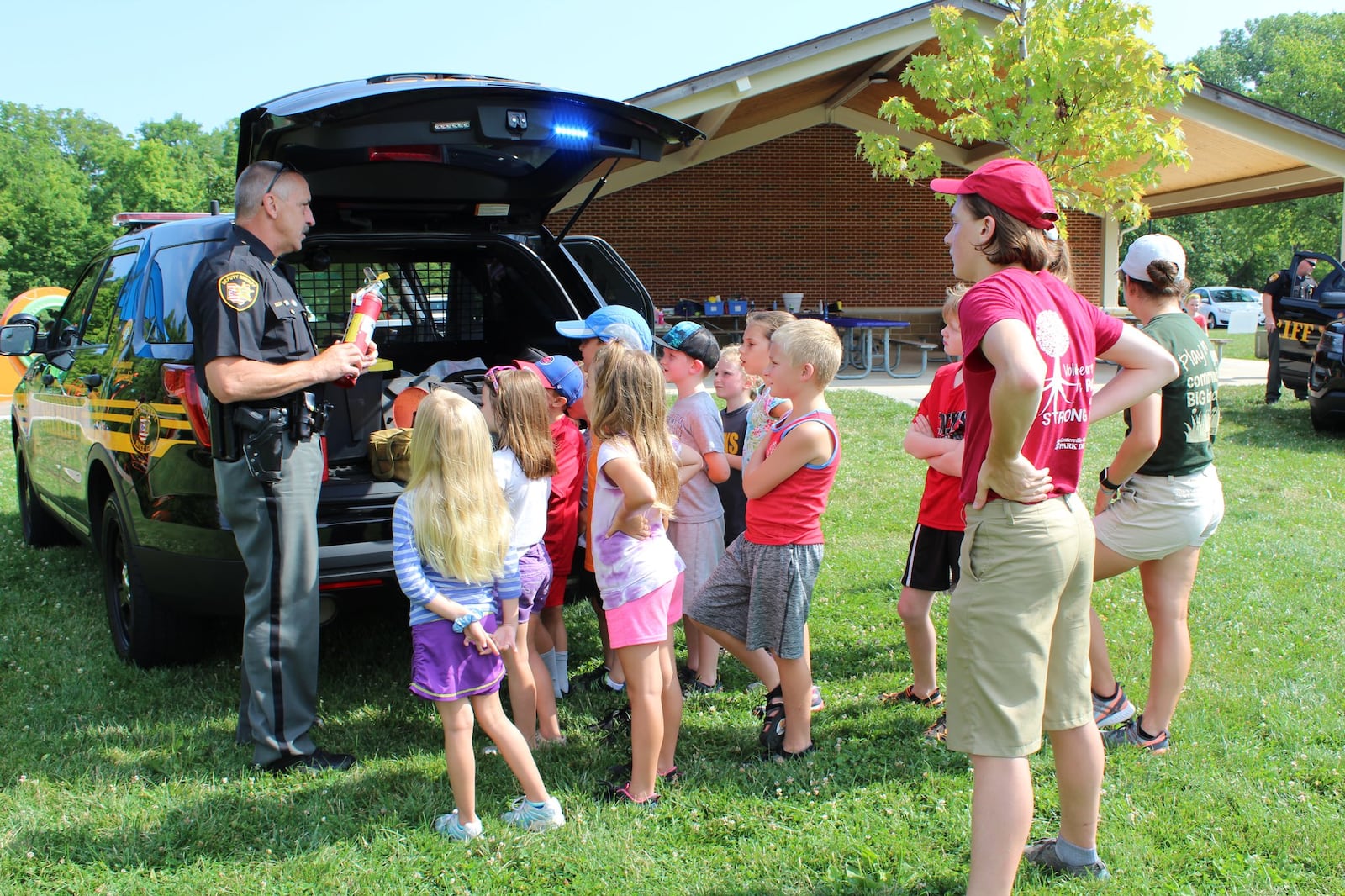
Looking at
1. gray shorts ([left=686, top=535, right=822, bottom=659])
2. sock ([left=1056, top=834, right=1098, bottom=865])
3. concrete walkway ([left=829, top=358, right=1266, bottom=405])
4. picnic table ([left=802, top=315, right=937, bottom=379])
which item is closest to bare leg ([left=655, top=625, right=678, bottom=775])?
Result: gray shorts ([left=686, top=535, right=822, bottom=659])

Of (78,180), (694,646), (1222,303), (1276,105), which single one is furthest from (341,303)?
(78,180)

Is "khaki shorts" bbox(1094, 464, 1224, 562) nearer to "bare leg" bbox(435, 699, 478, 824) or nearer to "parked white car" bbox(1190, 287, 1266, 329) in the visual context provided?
"bare leg" bbox(435, 699, 478, 824)

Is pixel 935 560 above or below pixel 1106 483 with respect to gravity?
below

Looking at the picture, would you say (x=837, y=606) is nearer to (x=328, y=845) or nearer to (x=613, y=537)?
(x=613, y=537)

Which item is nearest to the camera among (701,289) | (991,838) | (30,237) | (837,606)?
(991,838)

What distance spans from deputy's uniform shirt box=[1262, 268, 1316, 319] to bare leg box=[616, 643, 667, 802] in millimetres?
10475

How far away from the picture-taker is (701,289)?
2111 cm

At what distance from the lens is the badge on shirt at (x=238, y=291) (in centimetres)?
314

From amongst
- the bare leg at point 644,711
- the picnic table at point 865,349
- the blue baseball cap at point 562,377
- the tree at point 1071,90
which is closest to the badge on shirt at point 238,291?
the blue baseball cap at point 562,377

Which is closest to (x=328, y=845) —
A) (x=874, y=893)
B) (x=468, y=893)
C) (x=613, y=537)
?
(x=468, y=893)

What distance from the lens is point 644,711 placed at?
3.03 m

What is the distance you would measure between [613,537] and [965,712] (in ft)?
4.04

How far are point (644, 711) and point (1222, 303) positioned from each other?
37193mm

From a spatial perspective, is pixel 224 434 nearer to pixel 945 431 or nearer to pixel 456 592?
pixel 456 592
